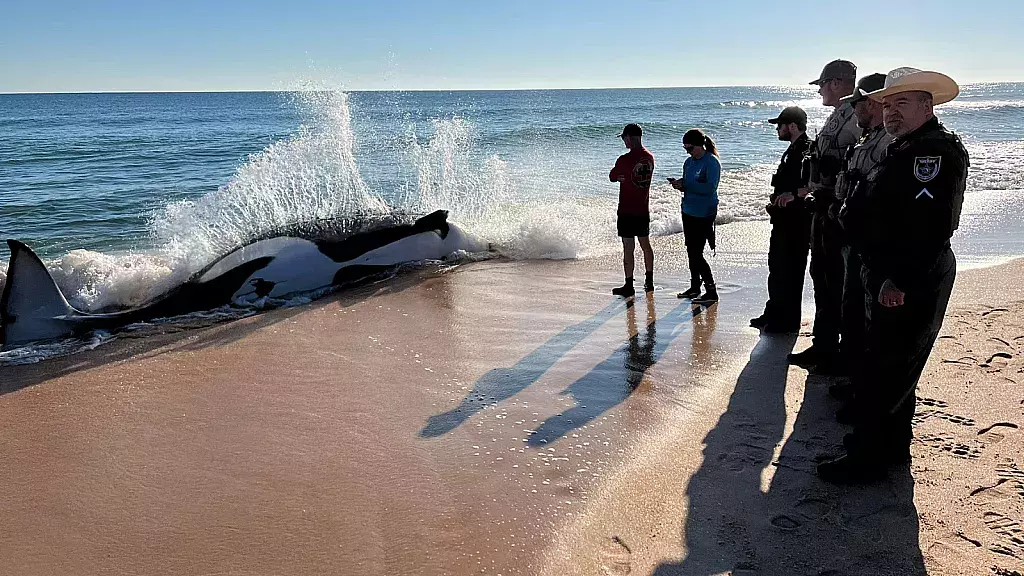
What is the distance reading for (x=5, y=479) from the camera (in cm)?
417

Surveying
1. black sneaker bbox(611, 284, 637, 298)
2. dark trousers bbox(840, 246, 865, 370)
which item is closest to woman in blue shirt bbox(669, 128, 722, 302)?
black sneaker bbox(611, 284, 637, 298)

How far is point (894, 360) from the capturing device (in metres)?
3.62

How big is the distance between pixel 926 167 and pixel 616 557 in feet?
7.27

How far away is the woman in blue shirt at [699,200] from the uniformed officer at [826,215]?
1936 millimetres

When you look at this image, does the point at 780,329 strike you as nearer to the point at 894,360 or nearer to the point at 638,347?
the point at 638,347

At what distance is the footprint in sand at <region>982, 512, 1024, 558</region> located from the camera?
3.15m

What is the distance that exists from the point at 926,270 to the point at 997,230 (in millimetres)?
9102

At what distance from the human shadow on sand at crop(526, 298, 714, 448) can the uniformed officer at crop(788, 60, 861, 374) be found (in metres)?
1.16

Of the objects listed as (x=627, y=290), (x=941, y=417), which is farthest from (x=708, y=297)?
(x=941, y=417)

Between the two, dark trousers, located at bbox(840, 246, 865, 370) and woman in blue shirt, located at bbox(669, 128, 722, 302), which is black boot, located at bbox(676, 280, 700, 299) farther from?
dark trousers, located at bbox(840, 246, 865, 370)

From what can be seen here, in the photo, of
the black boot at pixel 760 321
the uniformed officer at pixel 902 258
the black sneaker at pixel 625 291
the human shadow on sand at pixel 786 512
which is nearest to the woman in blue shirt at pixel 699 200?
the black sneaker at pixel 625 291

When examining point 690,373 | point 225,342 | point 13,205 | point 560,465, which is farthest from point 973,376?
point 13,205

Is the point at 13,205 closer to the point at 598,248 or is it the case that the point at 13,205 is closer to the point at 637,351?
the point at 598,248

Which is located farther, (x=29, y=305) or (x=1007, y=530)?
(x=29, y=305)
